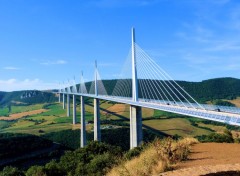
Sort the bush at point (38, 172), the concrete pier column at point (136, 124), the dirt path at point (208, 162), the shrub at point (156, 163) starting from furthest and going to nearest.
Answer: the concrete pier column at point (136, 124), the bush at point (38, 172), the shrub at point (156, 163), the dirt path at point (208, 162)

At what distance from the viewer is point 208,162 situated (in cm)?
1404

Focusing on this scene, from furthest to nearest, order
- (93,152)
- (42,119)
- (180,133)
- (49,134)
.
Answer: (42,119) → (49,134) → (180,133) → (93,152)

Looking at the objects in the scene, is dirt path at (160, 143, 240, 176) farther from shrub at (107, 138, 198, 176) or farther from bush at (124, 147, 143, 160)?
bush at (124, 147, 143, 160)

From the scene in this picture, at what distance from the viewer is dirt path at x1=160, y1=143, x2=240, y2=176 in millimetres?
10616

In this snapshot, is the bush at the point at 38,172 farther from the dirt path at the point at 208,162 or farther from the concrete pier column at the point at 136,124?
the concrete pier column at the point at 136,124

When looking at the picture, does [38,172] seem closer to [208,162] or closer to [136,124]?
[208,162]

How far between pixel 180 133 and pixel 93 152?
182 feet

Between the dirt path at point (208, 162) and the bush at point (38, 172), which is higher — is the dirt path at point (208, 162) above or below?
above

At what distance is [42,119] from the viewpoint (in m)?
140

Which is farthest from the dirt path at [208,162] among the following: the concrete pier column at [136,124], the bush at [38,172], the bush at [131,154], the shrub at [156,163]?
the concrete pier column at [136,124]

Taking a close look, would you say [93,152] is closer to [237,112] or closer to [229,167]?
[237,112]

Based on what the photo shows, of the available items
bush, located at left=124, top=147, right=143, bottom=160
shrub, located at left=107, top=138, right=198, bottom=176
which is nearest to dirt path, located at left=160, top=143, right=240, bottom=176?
shrub, located at left=107, top=138, right=198, bottom=176

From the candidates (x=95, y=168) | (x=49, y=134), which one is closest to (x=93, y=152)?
(x=95, y=168)

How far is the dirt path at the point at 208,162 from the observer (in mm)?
10616
